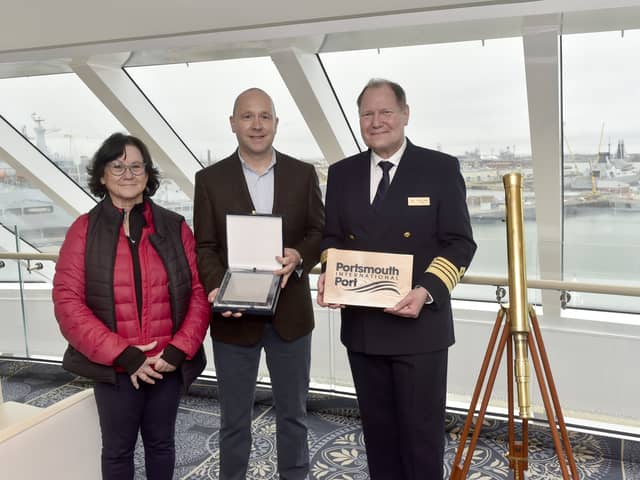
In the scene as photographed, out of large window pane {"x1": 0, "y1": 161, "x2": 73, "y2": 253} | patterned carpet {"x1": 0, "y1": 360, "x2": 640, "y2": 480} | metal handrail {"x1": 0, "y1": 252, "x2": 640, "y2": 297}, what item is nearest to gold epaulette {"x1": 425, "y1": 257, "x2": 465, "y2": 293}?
metal handrail {"x1": 0, "y1": 252, "x2": 640, "y2": 297}

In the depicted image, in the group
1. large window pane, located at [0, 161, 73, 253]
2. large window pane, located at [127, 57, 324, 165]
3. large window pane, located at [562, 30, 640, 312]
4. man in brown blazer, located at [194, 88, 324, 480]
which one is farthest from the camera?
large window pane, located at [0, 161, 73, 253]

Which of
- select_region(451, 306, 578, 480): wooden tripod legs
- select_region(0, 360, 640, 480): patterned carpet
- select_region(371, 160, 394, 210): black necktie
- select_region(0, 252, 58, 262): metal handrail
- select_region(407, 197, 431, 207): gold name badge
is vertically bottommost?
select_region(0, 360, 640, 480): patterned carpet

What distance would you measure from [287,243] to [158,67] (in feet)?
9.94

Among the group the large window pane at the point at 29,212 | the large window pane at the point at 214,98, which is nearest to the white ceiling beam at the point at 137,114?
the large window pane at the point at 214,98

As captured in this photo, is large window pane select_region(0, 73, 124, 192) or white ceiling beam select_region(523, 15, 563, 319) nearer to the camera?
white ceiling beam select_region(523, 15, 563, 319)

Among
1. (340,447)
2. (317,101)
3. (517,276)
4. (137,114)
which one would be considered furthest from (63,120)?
(517,276)

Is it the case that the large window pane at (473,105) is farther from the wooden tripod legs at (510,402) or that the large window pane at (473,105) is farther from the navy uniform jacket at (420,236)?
the navy uniform jacket at (420,236)

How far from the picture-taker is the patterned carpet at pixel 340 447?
10.3ft

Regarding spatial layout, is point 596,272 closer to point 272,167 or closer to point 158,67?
point 272,167

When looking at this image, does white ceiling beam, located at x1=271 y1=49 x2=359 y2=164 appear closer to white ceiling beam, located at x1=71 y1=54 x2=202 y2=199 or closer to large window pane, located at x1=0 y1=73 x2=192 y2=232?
white ceiling beam, located at x1=71 y1=54 x2=202 y2=199

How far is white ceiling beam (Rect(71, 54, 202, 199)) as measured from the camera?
4332 mm

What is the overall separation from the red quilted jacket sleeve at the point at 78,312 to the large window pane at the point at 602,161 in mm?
2326

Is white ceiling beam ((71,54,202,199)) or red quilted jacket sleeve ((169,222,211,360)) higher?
white ceiling beam ((71,54,202,199))

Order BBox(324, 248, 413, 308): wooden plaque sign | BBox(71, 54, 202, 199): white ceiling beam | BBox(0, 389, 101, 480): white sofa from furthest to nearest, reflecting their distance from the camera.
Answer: BBox(71, 54, 202, 199): white ceiling beam → BBox(324, 248, 413, 308): wooden plaque sign → BBox(0, 389, 101, 480): white sofa
